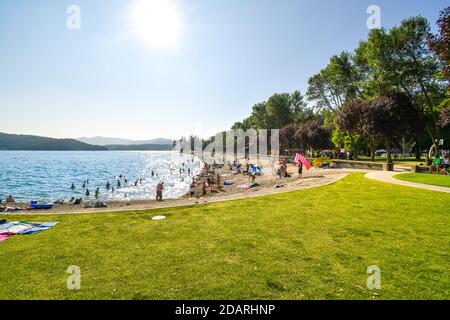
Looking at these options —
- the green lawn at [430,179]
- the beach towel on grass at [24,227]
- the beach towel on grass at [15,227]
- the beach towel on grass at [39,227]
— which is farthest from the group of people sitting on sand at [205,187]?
the green lawn at [430,179]

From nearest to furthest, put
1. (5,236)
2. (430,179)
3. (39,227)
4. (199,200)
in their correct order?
(5,236), (39,227), (199,200), (430,179)

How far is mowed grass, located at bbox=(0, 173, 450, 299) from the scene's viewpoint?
689 cm

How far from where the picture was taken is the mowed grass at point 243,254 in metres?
6.89

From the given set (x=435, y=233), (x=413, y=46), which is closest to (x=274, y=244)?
(x=435, y=233)

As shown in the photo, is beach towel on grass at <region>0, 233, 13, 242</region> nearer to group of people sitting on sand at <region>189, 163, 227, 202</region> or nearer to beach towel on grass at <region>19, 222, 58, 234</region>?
beach towel on grass at <region>19, 222, 58, 234</region>

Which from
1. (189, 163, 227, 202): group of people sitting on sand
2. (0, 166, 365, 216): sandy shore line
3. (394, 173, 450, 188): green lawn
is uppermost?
(394, 173, 450, 188): green lawn

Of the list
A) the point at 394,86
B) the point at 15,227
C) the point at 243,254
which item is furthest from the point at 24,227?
the point at 394,86

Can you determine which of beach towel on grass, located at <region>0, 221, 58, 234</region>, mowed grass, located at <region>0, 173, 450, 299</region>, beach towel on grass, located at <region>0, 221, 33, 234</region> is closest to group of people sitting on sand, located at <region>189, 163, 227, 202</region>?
mowed grass, located at <region>0, 173, 450, 299</region>

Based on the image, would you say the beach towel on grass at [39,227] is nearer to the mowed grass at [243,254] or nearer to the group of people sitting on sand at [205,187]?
the mowed grass at [243,254]

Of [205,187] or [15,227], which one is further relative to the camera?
[205,187]

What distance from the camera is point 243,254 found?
912 cm

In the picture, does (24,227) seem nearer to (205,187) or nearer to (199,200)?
(199,200)
